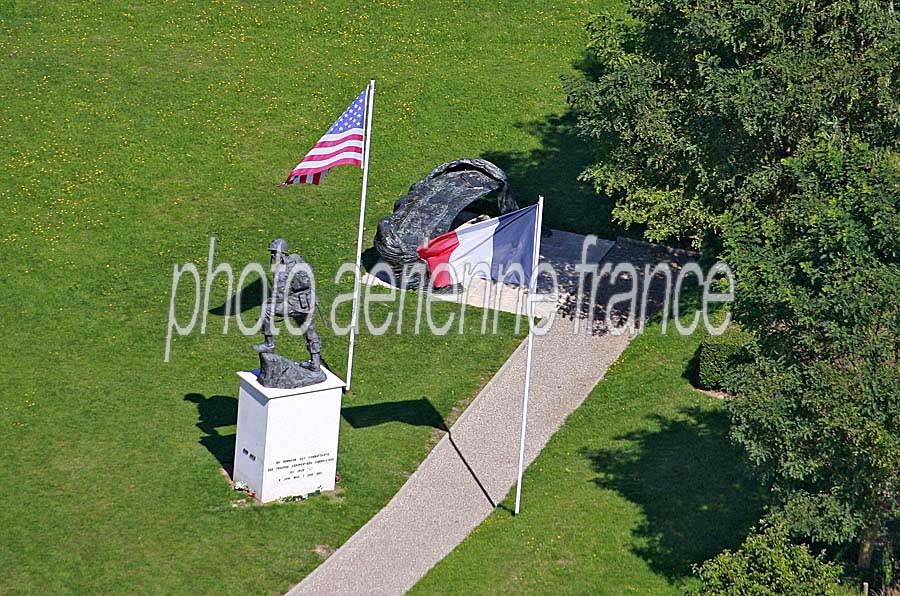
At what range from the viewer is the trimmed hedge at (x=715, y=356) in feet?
104

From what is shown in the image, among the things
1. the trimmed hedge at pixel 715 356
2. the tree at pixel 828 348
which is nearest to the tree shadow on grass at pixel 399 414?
the trimmed hedge at pixel 715 356

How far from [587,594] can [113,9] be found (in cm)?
3530

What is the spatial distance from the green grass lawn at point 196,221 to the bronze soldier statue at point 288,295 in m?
3.32

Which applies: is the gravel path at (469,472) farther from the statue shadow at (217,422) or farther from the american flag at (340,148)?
the american flag at (340,148)

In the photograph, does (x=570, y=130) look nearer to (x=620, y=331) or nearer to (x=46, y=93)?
(x=620, y=331)

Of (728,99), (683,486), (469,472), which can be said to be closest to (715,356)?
(683,486)

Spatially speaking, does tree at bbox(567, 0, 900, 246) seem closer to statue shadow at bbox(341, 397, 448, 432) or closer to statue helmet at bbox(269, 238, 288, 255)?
statue shadow at bbox(341, 397, 448, 432)

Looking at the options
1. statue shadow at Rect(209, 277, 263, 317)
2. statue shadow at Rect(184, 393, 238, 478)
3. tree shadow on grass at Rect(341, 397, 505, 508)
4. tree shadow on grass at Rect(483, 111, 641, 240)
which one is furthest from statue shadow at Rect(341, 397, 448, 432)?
tree shadow on grass at Rect(483, 111, 641, 240)

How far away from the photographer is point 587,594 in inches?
975

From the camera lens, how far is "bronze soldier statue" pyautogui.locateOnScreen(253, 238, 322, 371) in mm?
26344

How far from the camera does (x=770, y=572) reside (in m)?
22.4

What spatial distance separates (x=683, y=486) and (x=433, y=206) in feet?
40.2

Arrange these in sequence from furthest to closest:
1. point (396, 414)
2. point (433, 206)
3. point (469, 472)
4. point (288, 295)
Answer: point (433, 206)
point (396, 414)
point (469, 472)
point (288, 295)

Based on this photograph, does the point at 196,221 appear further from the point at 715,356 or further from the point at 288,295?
the point at 715,356
